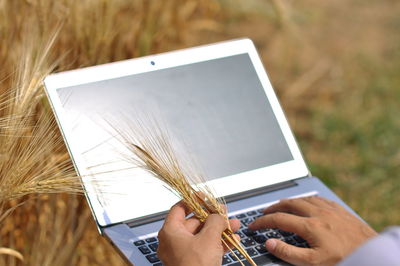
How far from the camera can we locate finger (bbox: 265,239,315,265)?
4.01 ft

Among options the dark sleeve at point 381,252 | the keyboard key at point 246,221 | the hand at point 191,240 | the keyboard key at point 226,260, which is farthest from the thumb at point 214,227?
the dark sleeve at point 381,252

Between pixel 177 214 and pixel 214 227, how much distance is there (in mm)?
73

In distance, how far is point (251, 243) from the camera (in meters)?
1.30

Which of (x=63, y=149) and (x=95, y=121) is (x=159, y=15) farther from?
(x=95, y=121)

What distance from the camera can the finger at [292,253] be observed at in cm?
122

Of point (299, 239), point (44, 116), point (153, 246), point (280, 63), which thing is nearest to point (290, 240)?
point (299, 239)

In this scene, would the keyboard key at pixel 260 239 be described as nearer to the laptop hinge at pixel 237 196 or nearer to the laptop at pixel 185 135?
the laptop at pixel 185 135

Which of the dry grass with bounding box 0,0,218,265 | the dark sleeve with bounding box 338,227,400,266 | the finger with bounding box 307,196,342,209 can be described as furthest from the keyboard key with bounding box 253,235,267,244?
the dark sleeve with bounding box 338,227,400,266

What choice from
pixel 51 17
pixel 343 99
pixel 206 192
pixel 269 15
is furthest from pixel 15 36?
pixel 269 15

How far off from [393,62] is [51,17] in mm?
2544

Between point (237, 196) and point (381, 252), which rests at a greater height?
point (381, 252)

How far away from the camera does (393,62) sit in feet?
12.6

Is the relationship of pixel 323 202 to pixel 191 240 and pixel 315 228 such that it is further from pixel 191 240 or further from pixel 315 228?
pixel 191 240

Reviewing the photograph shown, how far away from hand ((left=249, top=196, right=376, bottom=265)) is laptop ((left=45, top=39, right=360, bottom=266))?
0.04m
